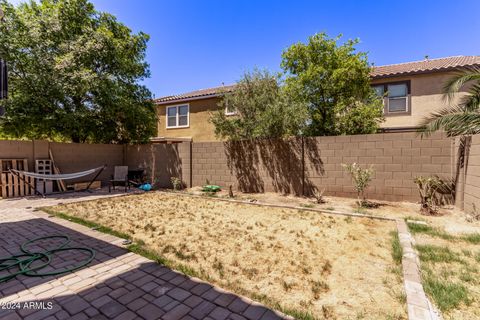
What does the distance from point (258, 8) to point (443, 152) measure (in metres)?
8.39

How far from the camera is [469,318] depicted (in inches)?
81.9

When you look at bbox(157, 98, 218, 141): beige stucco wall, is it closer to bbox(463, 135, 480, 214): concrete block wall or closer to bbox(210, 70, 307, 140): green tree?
bbox(210, 70, 307, 140): green tree

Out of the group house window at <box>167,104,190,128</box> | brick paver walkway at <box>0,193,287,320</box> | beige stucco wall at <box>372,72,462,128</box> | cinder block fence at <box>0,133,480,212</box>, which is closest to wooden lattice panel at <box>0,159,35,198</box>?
cinder block fence at <box>0,133,480,212</box>

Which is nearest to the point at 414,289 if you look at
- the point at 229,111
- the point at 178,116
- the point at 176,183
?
the point at 176,183

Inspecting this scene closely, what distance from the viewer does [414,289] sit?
8.03 feet

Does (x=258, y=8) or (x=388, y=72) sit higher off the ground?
(x=258, y=8)

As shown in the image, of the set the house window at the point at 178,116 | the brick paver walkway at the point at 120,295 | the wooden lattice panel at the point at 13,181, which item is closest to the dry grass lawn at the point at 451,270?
the brick paver walkway at the point at 120,295

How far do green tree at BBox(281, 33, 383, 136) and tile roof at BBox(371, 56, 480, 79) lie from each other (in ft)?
9.92

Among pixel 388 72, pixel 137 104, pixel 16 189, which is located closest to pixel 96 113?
pixel 137 104

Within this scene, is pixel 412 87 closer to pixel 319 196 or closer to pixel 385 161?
pixel 385 161

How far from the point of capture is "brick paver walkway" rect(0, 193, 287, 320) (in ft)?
7.18

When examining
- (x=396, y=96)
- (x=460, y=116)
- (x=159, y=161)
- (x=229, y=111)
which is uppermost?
(x=396, y=96)

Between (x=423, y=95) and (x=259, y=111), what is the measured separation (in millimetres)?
8539

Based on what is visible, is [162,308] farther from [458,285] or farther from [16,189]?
[16,189]
